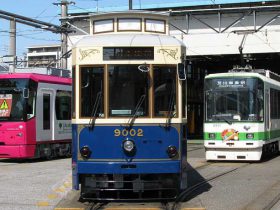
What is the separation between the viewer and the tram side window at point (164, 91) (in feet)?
33.0

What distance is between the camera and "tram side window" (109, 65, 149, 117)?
997cm

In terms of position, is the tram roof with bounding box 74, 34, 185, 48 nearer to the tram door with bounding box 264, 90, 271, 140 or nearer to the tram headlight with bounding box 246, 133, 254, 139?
the tram headlight with bounding box 246, 133, 254, 139

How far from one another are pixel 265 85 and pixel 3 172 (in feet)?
32.6

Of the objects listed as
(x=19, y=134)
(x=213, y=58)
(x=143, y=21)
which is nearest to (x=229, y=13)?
(x=213, y=58)

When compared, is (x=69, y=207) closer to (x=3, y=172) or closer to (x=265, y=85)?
(x=3, y=172)

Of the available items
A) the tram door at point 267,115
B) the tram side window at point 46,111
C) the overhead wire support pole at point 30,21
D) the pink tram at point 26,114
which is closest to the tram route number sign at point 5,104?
the pink tram at point 26,114

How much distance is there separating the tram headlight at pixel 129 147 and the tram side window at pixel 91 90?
773 mm

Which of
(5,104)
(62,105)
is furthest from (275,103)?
(5,104)

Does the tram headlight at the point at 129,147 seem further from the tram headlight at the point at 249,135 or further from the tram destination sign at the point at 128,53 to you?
the tram headlight at the point at 249,135

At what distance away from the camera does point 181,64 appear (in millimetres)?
10055

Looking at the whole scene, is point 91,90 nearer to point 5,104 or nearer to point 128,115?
point 128,115

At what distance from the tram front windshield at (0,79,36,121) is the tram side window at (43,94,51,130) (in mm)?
711

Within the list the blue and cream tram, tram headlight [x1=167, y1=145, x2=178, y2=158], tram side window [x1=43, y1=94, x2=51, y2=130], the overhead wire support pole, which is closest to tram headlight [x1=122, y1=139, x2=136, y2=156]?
the blue and cream tram

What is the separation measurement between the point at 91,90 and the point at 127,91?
672mm
